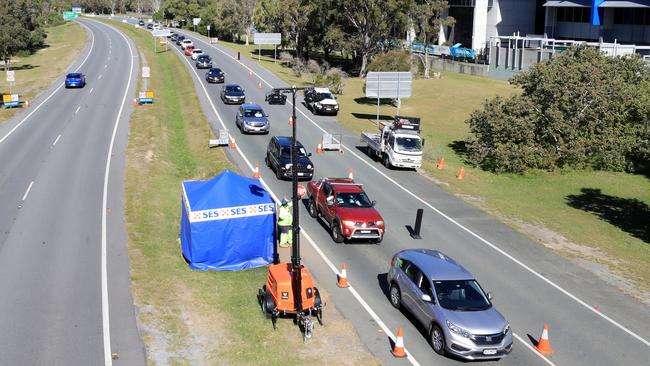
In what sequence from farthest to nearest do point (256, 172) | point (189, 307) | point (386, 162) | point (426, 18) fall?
point (426, 18)
point (386, 162)
point (256, 172)
point (189, 307)

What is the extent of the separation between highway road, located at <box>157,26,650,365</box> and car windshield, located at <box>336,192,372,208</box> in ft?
4.65

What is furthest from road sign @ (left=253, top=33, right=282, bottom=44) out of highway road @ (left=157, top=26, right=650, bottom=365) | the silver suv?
the silver suv

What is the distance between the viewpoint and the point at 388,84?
1935 inches

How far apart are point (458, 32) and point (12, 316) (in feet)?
330

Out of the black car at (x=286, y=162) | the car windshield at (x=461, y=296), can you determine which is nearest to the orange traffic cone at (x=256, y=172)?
the black car at (x=286, y=162)

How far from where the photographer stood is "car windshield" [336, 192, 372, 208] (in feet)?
78.4

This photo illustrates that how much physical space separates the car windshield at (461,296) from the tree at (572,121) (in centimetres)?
2200

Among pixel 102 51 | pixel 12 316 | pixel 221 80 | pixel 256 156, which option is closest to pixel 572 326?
pixel 12 316

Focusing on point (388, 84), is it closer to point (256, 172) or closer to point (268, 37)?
point (256, 172)

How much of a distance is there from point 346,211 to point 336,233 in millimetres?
865

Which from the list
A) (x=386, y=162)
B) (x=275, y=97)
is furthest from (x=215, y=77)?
(x=275, y=97)

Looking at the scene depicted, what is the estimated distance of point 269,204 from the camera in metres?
20.7

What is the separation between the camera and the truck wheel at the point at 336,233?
75.5ft

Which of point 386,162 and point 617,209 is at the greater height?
point 386,162
